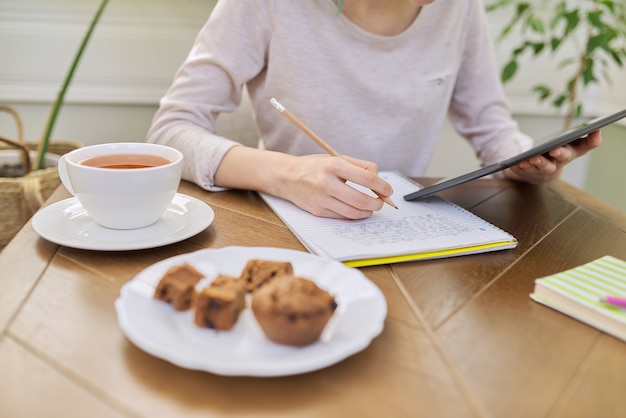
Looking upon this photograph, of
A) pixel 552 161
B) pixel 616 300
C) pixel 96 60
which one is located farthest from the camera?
pixel 96 60

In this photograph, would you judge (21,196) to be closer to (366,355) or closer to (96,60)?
(96,60)

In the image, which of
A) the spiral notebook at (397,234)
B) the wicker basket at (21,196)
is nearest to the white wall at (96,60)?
the wicker basket at (21,196)

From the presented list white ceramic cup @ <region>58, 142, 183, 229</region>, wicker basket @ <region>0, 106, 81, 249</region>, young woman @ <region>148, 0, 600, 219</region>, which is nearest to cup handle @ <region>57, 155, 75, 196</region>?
white ceramic cup @ <region>58, 142, 183, 229</region>

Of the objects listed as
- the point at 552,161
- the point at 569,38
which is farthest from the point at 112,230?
the point at 569,38

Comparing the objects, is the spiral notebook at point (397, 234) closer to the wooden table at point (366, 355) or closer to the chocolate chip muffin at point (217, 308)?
the wooden table at point (366, 355)

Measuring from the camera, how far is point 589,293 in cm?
55

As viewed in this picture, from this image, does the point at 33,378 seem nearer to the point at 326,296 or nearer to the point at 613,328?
the point at 326,296

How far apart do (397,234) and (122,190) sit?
0.30 m

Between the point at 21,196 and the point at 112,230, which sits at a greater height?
the point at 112,230

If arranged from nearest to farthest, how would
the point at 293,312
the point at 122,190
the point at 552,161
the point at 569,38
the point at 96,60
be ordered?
the point at 293,312 < the point at 122,190 < the point at 552,161 < the point at 96,60 < the point at 569,38

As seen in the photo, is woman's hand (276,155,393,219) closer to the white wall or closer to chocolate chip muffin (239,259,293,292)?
chocolate chip muffin (239,259,293,292)

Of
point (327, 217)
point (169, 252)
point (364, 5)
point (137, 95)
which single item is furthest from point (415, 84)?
point (137, 95)

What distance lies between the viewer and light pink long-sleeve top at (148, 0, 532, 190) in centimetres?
99

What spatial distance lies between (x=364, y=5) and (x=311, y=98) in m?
0.18
